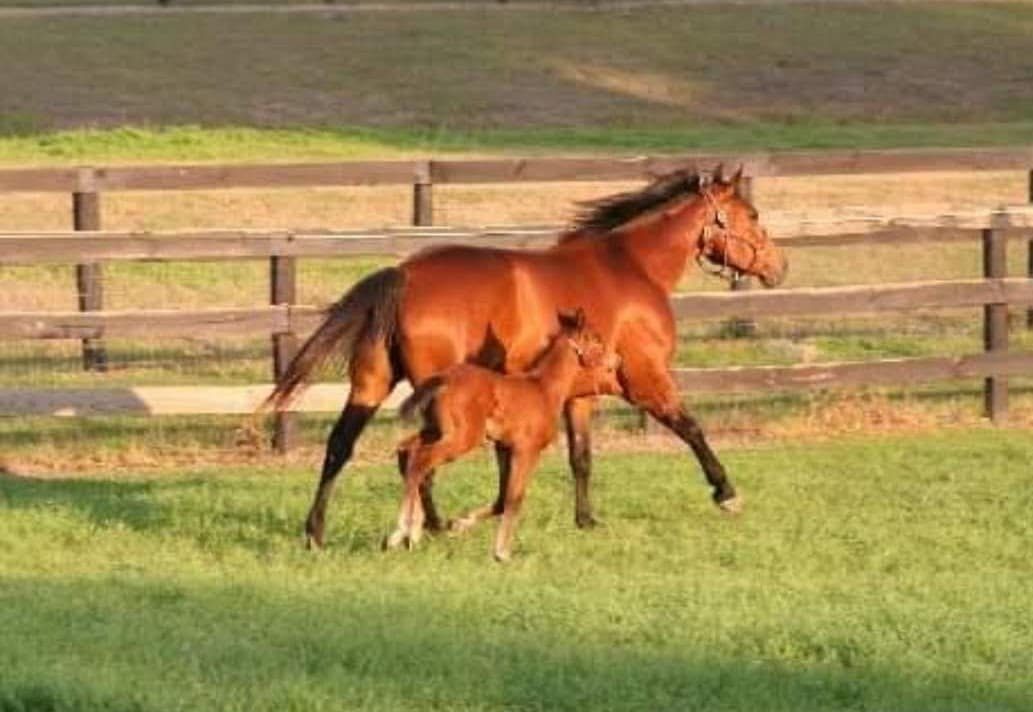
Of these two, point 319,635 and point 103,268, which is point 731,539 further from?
point 103,268

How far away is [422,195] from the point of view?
2062 centimetres

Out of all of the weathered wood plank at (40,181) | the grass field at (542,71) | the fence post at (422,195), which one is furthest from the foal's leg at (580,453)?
the grass field at (542,71)

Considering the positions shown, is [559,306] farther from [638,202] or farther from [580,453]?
[638,202]

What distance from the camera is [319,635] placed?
9320 mm

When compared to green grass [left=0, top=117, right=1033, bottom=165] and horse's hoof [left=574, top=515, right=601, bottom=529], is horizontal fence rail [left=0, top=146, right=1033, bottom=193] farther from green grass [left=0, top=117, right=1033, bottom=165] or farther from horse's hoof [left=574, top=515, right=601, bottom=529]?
green grass [left=0, top=117, right=1033, bottom=165]

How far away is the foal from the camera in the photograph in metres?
11.5

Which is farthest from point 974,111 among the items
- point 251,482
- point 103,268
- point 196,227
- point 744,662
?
point 744,662

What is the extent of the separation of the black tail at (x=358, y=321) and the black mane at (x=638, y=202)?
1859mm

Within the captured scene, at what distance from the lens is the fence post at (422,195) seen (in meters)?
20.5

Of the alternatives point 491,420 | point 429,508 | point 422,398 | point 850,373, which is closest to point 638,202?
point 429,508

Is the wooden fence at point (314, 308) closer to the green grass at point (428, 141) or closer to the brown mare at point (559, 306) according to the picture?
the brown mare at point (559, 306)

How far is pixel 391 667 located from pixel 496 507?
3471 millimetres

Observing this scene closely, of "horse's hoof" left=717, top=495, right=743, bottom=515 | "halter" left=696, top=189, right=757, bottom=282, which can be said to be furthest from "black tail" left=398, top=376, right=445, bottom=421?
"halter" left=696, top=189, right=757, bottom=282

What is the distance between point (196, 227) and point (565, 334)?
47.1ft
